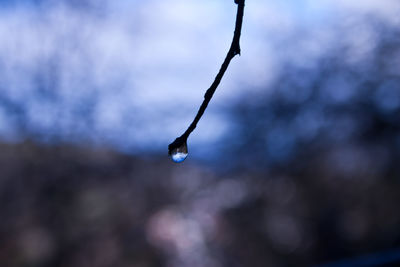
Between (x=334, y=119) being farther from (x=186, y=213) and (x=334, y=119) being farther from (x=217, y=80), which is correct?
(x=217, y=80)

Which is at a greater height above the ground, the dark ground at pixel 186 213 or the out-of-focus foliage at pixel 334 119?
the out-of-focus foliage at pixel 334 119

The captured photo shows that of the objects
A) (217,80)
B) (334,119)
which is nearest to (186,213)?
(334,119)

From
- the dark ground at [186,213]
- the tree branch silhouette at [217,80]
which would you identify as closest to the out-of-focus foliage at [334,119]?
the dark ground at [186,213]

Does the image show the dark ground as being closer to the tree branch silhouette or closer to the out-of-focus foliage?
the out-of-focus foliage

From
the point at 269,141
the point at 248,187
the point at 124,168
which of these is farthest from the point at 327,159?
the point at 124,168

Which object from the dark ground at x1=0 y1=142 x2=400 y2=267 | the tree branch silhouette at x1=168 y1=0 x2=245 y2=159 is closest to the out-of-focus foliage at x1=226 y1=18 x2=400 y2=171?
the dark ground at x1=0 y1=142 x2=400 y2=267

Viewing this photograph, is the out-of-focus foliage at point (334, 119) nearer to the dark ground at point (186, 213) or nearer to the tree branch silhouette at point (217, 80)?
the dark ground at point (186, 213)

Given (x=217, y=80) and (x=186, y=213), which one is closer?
(x=217, y=80)

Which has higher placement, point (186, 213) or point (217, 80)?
point (217, 80)
